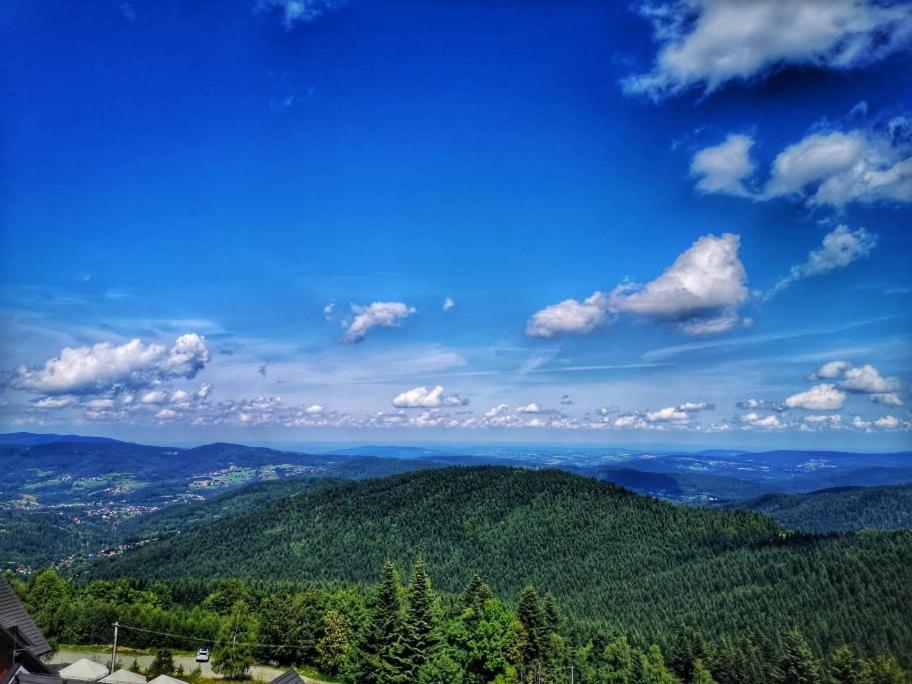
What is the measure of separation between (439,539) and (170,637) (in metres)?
107

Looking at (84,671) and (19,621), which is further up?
(19,621)

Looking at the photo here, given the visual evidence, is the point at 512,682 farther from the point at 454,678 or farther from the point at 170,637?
the point at 170,637

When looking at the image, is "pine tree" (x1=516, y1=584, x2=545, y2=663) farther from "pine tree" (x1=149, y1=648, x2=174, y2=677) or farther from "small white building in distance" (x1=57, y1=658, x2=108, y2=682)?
"pine tree" (x1=149, y1=648, x2=174, y2=677)

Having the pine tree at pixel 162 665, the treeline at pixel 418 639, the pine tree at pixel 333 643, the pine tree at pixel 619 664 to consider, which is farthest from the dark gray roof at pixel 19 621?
the pine tree at pixel 619 664

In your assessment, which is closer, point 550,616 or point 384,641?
point 384,641

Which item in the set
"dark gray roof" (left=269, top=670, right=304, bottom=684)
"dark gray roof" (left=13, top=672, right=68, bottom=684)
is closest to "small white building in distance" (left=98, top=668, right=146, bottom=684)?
"dark gray roof" (left=13, top=672, right=68, bottom=684)

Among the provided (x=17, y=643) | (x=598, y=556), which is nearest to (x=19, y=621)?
(x=17, y=643)

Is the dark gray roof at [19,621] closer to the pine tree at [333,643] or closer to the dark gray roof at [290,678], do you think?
the dark gray roof at [290,678]

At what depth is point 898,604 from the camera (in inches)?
3425

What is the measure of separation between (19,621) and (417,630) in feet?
106

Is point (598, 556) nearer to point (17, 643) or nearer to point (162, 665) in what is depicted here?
point (162, 665)

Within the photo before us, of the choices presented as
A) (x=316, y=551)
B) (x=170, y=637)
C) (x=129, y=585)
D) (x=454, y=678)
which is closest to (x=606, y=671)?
(x=454, y=678)

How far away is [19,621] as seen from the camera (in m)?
18.7

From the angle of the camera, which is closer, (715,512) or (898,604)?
(898,604)
